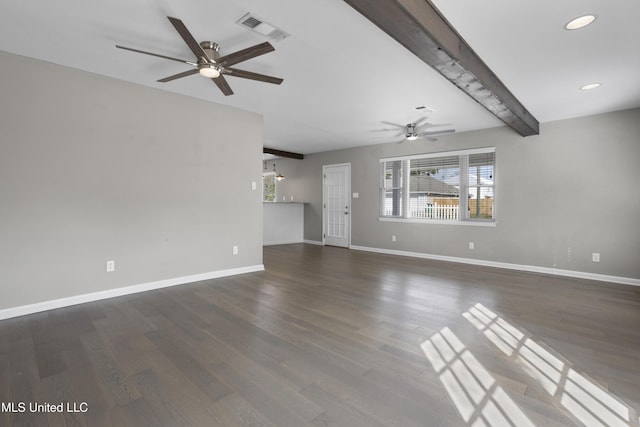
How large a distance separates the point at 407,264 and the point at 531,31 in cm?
407

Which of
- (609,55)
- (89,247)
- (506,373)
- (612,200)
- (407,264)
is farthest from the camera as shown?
(407,264)

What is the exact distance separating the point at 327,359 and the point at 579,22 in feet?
10.5

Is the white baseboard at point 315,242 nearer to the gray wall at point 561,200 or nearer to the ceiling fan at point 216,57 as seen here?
the gray wall at point 561,200

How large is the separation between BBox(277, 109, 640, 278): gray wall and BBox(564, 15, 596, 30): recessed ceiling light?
3109mm

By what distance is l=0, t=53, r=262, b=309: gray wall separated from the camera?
10.1 feet

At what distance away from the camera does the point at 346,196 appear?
800cm

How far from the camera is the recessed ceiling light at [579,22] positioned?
7.69 ft

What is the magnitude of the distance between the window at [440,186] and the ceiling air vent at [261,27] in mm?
4565

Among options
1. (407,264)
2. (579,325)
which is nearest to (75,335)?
(579,325)

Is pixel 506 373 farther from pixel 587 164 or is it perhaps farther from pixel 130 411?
pixel 587 164

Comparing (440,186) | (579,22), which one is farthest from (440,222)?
(579,22)

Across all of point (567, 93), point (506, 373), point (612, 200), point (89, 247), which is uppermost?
point (567, 93)

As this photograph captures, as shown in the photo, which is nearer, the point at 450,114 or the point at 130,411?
the point at 130,411

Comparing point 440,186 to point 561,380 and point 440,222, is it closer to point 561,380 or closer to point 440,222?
point 440,222
